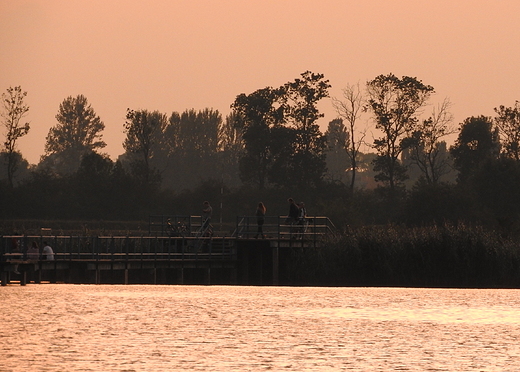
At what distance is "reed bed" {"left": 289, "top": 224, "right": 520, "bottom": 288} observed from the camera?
5147 cm

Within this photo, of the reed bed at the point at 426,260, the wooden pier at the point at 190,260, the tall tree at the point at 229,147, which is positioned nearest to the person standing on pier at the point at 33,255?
the wooden pier at the point at 190,260

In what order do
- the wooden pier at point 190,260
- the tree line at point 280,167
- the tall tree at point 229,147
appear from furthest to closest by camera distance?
the tall tree at point 229,147 < the tree line at point 280,167 < the wooden pier at point 190,260

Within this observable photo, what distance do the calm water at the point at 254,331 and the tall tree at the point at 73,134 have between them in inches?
5123

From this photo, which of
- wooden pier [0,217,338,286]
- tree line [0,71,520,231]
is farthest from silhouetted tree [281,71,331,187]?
wooden pier [0,217,338,286]

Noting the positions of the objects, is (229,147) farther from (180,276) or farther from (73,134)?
(180,276)

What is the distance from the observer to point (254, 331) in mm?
28109

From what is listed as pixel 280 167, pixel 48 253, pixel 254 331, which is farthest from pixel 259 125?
pixel 254 331

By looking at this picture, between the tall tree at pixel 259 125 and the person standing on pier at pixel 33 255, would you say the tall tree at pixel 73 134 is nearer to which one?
the tall tree at pixel 259 125

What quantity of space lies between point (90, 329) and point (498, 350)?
9055mm

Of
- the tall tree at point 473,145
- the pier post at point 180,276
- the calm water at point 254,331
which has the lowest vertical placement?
the calm water at point 254,331

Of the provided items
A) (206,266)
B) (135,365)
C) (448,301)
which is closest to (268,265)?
(206,266)

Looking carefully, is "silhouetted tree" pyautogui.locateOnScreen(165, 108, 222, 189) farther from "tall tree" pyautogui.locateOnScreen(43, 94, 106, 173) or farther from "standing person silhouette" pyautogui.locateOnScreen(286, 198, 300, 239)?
"standing person silhouette" pyautogui.locateOnScreen(286, 198, 300, 239)

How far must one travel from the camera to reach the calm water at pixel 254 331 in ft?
73.1

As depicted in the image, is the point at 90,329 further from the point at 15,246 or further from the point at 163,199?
the point at 163,199
